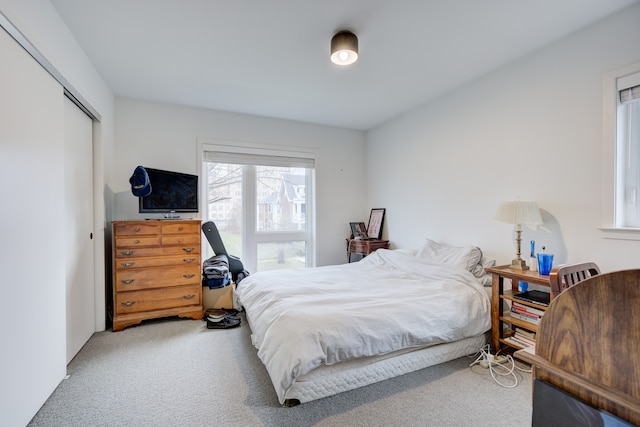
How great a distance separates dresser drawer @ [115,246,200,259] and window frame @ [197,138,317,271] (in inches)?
26.3

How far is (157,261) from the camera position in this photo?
9.57 feet

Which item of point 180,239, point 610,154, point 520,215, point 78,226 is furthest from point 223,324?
point 610,154

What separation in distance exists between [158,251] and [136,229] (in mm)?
299

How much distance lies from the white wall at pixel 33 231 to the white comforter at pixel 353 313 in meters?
1.22

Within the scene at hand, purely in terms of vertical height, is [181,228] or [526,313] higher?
[181,228]

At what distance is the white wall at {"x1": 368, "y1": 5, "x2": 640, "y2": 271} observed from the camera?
2.03m

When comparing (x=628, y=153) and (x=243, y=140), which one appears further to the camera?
(x=243, y=140)

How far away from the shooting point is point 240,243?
403 centimetres

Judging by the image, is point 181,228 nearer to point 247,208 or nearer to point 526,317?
point 247,208

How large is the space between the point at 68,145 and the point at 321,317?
2.33 metres

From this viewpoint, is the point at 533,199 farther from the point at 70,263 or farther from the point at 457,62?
the point at 70,263

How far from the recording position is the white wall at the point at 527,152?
2.03 m

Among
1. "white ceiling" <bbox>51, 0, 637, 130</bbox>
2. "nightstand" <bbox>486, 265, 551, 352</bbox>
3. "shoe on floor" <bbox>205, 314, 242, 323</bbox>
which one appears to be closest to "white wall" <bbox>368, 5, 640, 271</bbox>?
"white ceiling" <bbox>51, 0, 637, 130</bbox>

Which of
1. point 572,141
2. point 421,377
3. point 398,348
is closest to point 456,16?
point 572,141
